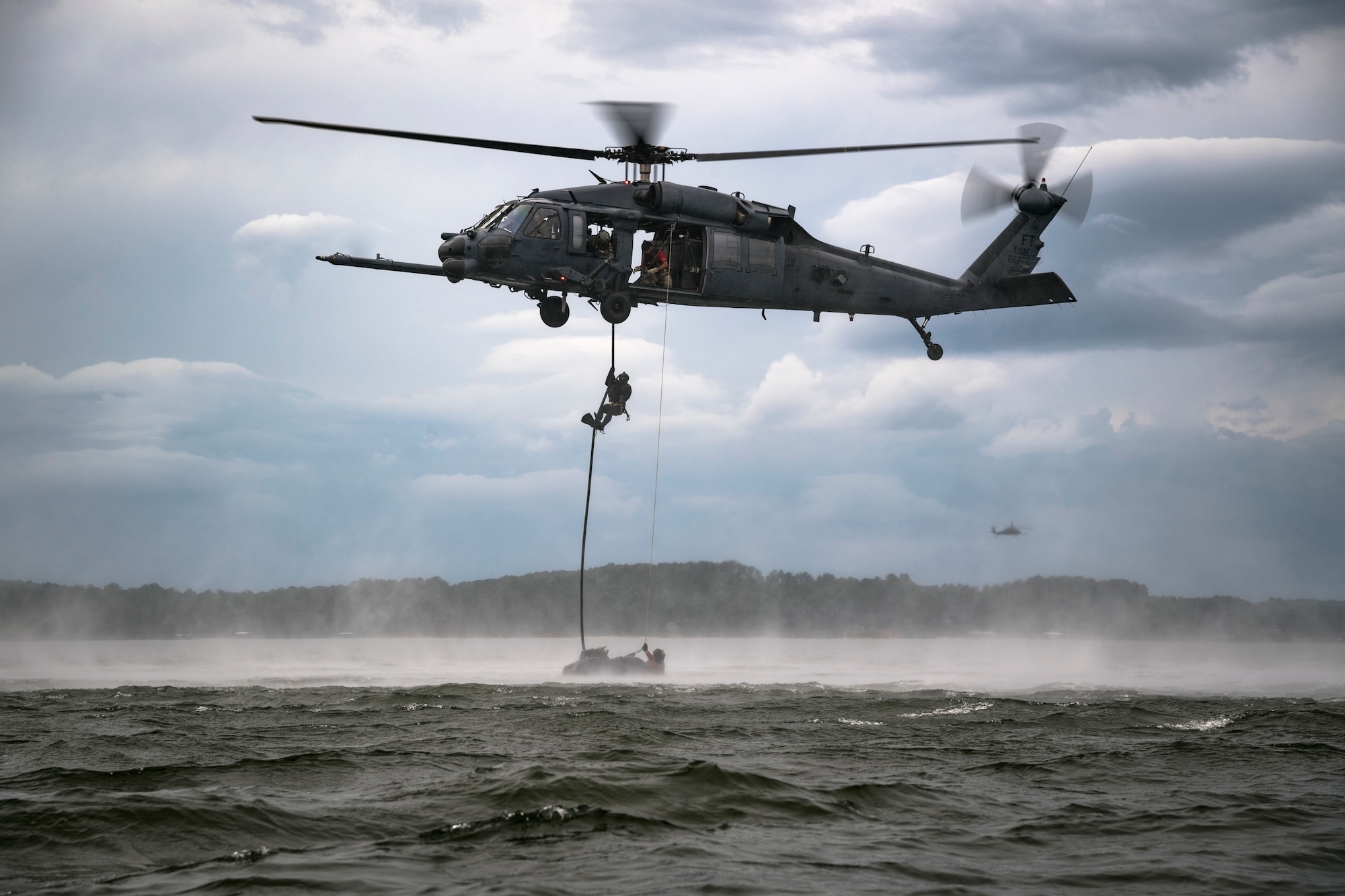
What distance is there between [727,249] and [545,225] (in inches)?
153

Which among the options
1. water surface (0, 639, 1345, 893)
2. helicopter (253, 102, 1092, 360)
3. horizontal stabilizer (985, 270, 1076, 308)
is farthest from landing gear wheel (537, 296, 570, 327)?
horizontal stabilizer (985, 270, 1076, 308)

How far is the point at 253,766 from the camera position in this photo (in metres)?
12.1

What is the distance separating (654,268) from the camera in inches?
827

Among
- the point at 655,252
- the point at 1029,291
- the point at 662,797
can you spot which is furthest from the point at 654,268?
the point at 662,797

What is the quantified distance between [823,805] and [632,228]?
13.4m

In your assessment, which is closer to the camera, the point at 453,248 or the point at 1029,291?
the point at 453,248

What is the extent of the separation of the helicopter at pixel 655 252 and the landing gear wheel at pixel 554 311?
0.02 metres

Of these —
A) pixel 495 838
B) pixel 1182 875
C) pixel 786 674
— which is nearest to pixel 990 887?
pixel 1182 875

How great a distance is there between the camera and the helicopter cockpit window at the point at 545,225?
1967 centimetres

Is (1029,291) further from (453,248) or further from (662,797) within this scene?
(662,797)

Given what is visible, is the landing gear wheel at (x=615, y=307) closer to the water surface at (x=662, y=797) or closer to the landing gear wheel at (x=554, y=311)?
the landing gear wheel at (x=554, y=311)

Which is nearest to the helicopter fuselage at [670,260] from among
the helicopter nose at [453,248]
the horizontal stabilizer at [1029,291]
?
the helicopter nose at [453,248]

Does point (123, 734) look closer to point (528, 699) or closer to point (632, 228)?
point (528, 699)

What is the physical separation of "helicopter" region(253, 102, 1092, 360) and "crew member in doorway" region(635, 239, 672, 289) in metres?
0.02
